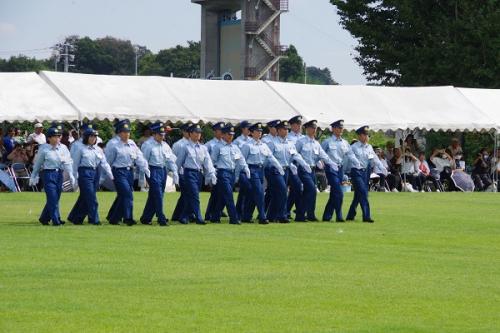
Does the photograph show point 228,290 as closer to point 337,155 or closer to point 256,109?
point 337,155

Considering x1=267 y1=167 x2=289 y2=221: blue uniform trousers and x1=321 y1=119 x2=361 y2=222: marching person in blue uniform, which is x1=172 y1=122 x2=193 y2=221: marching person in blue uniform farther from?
x1=321 y1=119 x2=361 y2=222: marching person in blue uniform

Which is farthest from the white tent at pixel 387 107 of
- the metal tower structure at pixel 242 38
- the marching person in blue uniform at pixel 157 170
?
the metal tower structure at pixel 242 38

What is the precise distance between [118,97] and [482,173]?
13.7m

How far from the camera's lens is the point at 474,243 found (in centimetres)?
2058

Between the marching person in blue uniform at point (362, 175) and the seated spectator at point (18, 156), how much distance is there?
11.7 m

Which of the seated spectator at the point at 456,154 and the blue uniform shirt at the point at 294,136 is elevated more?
the blue uniform shirt at the point at 294,136

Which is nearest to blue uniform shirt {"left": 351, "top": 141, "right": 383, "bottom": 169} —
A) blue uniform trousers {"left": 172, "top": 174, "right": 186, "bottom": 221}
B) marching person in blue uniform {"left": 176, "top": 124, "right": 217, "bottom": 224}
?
marching person in blue uniform {"left": 176, "top": 124, "right": 217, "bottom": 224}

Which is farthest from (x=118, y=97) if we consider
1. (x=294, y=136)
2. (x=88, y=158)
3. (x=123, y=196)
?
(x=123, y=196)

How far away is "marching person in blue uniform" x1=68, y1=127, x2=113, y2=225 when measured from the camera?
23.1m

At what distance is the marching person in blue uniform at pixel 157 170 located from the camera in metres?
23.5

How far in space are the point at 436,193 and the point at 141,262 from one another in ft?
78.1

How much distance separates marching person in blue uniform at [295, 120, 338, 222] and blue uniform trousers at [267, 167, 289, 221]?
419 millimetres

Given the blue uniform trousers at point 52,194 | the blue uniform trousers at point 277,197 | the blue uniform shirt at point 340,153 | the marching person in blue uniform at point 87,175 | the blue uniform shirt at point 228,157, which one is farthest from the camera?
the blue uniform shirt at point 340,153

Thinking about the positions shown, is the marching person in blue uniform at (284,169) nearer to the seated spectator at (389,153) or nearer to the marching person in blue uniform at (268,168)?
the marching person in blue uniform at (268,168)
